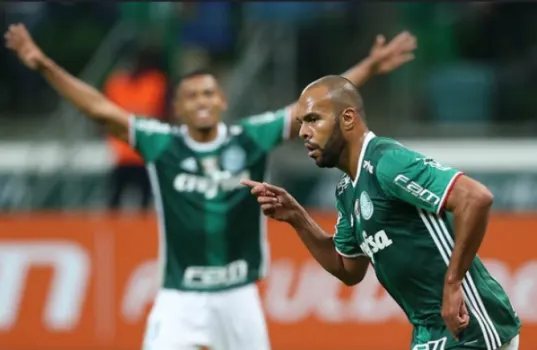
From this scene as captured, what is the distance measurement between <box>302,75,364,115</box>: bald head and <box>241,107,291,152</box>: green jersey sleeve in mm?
2538

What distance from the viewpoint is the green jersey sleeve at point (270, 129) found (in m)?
7.83

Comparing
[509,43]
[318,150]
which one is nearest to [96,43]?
[509,43]

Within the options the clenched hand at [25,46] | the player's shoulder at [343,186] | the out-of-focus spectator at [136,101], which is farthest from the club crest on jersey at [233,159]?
the out-of-focus spectator at [136,101]

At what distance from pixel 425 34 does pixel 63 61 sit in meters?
3.77

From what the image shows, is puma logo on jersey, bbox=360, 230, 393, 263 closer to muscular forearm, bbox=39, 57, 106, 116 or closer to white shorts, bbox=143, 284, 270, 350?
white shorts, bbox=143, 284, 270, 350

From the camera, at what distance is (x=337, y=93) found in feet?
17.1

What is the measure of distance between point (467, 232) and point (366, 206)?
53 cm

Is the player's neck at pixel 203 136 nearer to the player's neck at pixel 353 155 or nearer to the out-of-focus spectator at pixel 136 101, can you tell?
the player's neck at pixel 353 155

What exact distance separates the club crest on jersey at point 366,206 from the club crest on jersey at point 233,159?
8.14 feet

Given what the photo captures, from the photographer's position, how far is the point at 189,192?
7.61 meters

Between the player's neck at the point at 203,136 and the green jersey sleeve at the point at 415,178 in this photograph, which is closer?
the green jersey sleeve at the point at 415,178

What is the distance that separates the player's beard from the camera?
519 centimetres

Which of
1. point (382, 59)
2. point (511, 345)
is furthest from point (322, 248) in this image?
point (382, 59)

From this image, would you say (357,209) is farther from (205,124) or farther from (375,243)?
(205,124)
